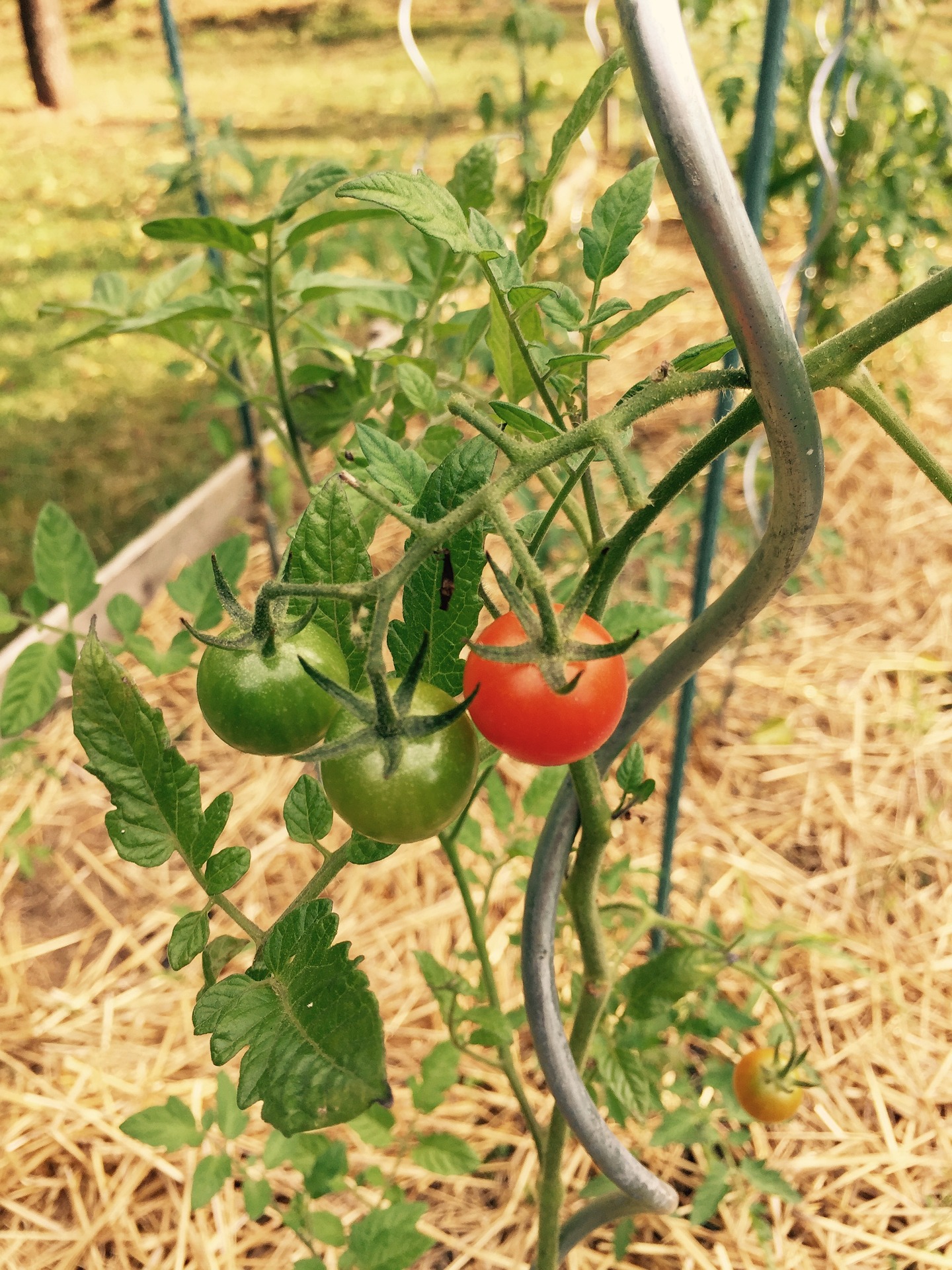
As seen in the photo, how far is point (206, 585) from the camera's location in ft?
3.08

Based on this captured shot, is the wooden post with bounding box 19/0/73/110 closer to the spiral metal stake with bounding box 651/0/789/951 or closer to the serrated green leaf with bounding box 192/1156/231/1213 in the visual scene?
the spiral metal stake with bounding box 651/0/789/951

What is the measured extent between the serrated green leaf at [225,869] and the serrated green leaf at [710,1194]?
0.79 metres

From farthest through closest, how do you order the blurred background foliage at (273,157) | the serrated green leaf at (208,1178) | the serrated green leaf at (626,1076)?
the blurred background foliage at (273,157), the serrated green leaf at (208,1178), the serrated green leaf at (626,1076)

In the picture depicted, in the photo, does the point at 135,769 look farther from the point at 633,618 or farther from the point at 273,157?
the point at 273,157

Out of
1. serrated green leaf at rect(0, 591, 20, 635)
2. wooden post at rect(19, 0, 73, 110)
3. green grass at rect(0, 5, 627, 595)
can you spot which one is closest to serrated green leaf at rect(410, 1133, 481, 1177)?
serrated green leaf at rect(0, 591, 20, 635)

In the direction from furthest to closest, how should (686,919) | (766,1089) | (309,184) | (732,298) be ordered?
(686,919) < (766,1089) < (309,184) < (732,298)

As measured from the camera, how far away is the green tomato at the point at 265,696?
17.5 inches

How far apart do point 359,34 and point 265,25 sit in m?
0.89

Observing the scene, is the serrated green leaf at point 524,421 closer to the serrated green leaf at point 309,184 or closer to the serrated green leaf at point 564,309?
the serrated green leaf at point 564,309

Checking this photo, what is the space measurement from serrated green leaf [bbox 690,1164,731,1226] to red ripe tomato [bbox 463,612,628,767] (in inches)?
34.3

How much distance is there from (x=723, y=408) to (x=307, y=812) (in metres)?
0.48

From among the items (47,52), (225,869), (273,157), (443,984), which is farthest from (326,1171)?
(47,52)

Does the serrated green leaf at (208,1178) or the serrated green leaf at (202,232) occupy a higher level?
the serrated green leaf at (202,232)

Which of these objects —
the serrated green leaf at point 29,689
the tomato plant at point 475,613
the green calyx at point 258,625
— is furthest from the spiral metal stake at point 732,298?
the serrated green leaf at point 29,689
